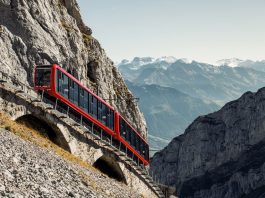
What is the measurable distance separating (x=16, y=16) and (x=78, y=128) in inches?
756

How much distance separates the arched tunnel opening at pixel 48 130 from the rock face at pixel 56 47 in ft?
31.7

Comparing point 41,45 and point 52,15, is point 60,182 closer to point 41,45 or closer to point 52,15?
point 41,45

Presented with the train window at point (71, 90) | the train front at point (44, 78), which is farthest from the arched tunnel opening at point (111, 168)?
the train front at point (44, 78)

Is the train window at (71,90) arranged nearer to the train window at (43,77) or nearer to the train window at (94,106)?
the train window at (43,77)

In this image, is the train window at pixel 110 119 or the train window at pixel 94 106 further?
the train window at pixel 110 119

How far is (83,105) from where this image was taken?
4834 centimetres

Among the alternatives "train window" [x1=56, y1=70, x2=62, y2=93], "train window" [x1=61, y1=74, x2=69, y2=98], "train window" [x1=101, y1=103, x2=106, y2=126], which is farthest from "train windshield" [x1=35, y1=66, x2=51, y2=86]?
"train window" [x1=101, y1=103, x2=106, y2=126]

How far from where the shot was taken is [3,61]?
52.0 meters

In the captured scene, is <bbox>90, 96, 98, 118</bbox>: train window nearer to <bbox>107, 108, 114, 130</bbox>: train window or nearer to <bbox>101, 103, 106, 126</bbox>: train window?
<bbox>101, 103, 106, 126</bbox>: train window

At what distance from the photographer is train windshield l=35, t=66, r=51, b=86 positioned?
1742 inches

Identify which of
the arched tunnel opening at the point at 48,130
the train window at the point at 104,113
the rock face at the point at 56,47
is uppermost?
the rock face at the point at 56,47

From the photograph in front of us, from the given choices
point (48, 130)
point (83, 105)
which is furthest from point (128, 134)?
point (48, 130)

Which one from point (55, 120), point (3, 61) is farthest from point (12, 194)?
point (3, 61)

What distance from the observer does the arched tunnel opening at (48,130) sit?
43.7m
